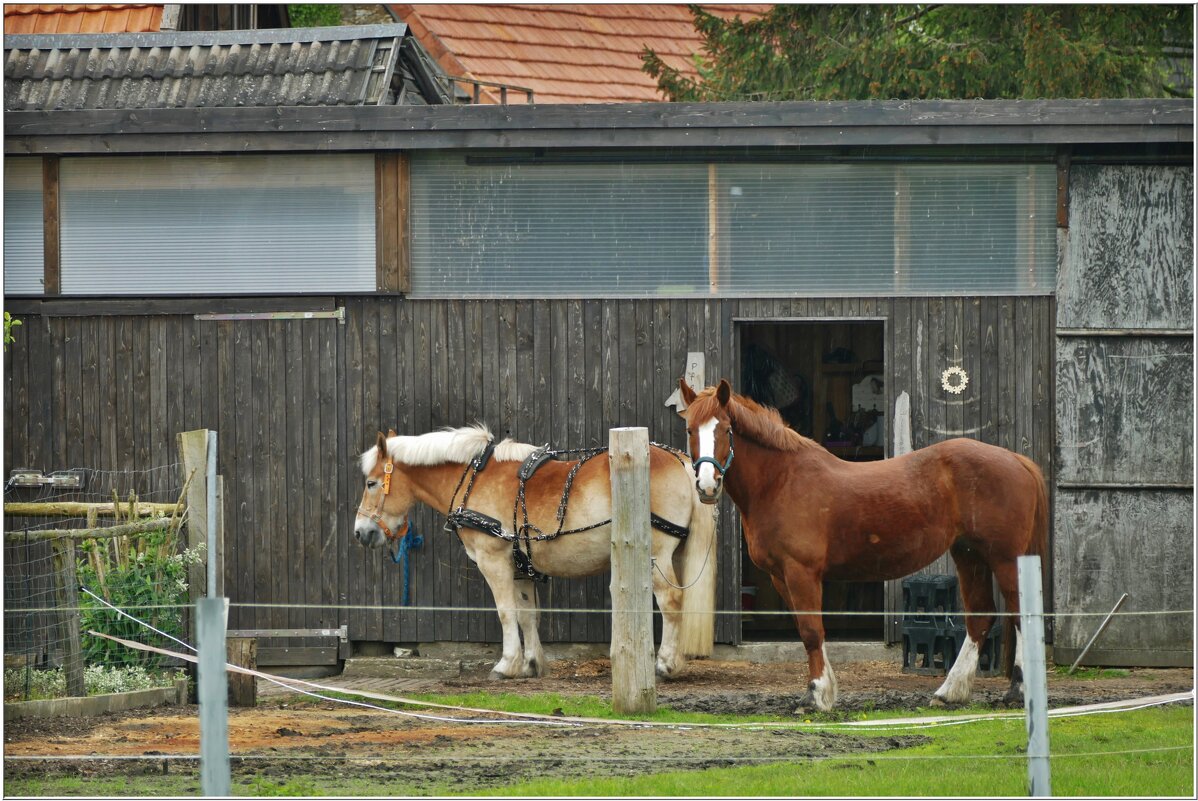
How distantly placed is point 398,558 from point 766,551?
10.3 feet

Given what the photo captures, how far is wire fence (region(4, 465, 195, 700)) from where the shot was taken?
923 centimetres

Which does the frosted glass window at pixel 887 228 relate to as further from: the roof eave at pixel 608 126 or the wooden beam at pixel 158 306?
the wooden beam at pixel 158 306

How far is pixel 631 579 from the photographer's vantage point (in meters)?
8.85

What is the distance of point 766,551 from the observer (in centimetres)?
941

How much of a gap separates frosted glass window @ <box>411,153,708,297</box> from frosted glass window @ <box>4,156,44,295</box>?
9.65 ft

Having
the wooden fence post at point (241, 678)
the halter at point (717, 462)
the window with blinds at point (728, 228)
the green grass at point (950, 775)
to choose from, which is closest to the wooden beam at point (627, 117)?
the window with blinds at point (728, 228)

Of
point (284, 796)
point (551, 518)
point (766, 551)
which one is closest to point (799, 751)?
point (766, 551)

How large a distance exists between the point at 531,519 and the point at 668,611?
117 centimetres

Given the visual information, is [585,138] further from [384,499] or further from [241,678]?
[241,678]

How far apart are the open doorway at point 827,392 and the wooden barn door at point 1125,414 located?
3.20m

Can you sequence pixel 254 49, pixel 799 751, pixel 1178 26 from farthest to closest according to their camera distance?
pixel 1178 26, pixel 254 49, pixel 799 751

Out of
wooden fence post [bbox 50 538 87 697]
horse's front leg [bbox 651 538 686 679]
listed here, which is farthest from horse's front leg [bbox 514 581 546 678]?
wooden fence post [bbox 50 538 87 697]

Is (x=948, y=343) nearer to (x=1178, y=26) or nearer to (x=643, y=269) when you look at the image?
(x=643, y=269)

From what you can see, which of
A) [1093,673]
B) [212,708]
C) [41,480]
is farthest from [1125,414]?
[41,480]
